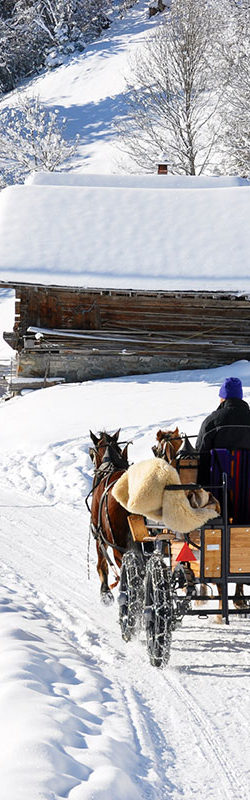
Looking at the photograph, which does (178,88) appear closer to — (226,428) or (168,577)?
(226,428)

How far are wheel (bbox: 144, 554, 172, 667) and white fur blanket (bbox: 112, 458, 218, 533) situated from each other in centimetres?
37

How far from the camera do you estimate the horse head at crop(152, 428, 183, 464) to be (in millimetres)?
7002

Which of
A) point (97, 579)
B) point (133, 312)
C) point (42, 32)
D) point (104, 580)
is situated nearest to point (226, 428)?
point (104, 580)

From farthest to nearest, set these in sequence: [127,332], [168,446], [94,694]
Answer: [127,332] → [168,446] → [94,694]

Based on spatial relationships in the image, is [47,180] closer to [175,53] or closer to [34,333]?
[34,333]

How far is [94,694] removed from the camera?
5.22 m

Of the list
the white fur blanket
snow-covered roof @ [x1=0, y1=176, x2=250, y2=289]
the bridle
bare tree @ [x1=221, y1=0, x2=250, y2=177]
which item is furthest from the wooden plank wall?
bare tree @ [x1=221, y1=0, x2=250, y2=177]

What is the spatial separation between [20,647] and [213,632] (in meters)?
1.74

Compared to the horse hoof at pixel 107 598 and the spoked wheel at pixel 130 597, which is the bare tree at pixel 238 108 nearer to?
the horse hoof at pixel 107 598

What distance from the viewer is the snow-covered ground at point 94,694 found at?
3.97 meters

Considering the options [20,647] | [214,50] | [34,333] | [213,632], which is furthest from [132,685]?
[214,50]

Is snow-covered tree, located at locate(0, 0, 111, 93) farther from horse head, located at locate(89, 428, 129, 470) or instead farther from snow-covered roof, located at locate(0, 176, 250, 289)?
horse head, located at locate(89, 428, 129, 470)

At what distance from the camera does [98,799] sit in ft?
12.1

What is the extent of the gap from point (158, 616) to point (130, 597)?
0.75 m
